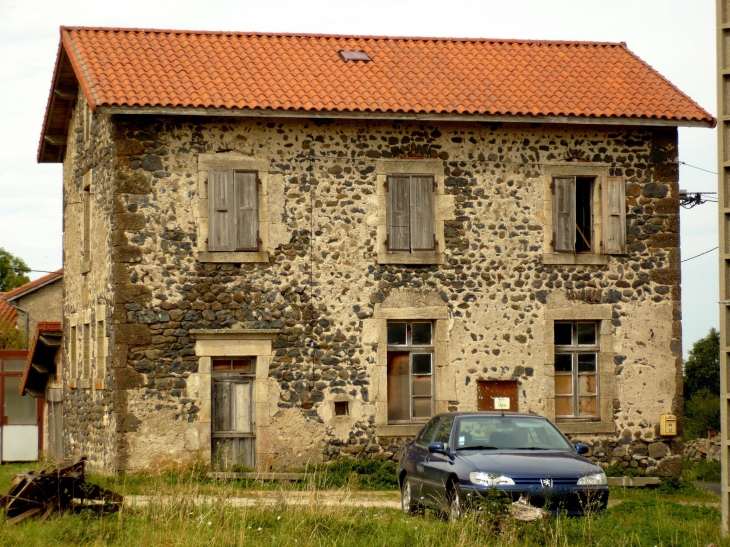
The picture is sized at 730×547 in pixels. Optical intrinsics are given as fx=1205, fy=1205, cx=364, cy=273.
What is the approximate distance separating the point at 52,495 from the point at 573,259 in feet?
34.5

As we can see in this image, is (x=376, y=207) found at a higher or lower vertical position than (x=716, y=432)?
higher

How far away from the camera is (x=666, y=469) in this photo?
20.3m

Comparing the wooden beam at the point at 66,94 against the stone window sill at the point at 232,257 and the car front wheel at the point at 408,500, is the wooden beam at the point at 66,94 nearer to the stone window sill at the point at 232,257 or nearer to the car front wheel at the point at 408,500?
the stone window sill at the point at 232,257

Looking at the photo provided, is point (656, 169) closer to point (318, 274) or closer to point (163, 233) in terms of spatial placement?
point (318, 274)

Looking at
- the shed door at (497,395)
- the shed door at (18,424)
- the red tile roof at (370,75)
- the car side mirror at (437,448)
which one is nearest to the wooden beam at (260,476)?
the shed door at (497,395)

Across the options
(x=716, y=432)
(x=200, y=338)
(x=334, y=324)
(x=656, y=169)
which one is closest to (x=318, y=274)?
(x=334, y=324)

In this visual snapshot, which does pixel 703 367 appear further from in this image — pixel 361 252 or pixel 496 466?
pixel 496 466

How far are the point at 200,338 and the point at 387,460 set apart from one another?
3.63m

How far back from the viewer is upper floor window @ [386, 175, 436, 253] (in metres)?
20.0

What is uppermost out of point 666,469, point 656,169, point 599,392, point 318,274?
point 656,169

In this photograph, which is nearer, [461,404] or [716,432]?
[461,404]

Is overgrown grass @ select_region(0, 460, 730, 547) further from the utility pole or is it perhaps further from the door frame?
the door frame

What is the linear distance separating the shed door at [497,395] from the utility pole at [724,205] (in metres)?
7.82

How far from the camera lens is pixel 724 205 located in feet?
40.2
